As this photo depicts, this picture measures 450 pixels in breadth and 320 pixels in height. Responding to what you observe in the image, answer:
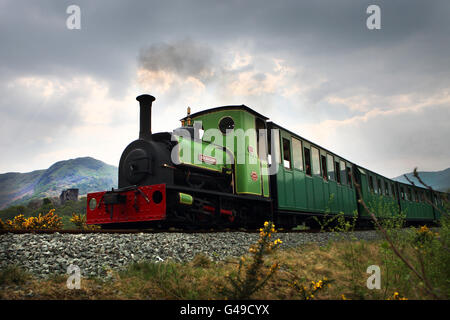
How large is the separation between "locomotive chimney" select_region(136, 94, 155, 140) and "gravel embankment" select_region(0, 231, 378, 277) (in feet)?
9.35

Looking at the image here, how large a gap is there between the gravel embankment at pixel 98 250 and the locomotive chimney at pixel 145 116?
285 cm

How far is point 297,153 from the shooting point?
10.7 meters

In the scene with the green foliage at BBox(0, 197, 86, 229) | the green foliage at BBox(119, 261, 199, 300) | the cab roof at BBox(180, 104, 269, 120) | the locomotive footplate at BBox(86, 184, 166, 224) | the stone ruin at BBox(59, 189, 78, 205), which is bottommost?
the green foliage at BBox(119, 261, 199, 300)

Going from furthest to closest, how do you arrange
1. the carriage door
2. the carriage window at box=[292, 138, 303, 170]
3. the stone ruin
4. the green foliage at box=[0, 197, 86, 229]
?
the stone ruin < the green foliage at box=[0, 197, 86, 229] < the carriage window at box=[292, 138, 303, 170] < the carriage door

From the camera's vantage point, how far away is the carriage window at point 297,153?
1049 centimetres

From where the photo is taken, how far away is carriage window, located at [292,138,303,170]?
10.5m

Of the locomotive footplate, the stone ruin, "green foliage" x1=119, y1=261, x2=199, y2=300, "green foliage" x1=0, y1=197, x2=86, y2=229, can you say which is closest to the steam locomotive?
the locomotive footplate

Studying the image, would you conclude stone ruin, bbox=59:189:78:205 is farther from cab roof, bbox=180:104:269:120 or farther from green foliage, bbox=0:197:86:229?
cab roof, bbox=180:104:269:120

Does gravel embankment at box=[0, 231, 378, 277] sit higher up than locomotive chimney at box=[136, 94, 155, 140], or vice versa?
locomotive chimney at box=[136, 94, 155, 140]

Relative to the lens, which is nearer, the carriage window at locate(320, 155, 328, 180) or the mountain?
the carriage window at locate(320, 155, 328, 180)

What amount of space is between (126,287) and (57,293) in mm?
621

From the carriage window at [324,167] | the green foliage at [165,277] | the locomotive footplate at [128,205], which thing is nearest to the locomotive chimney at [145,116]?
the locomotive footplate at [128,205]

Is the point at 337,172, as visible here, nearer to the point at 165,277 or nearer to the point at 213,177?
the point at 213,177

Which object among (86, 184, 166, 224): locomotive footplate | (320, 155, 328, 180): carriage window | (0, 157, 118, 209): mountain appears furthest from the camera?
(0, 157, 118, 209): mountain
